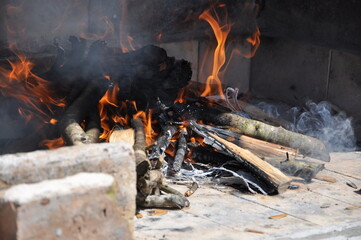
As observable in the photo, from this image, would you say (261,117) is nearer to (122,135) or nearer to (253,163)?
(253,163)

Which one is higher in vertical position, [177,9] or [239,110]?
[177,9]

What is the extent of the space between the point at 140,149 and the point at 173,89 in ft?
5.38

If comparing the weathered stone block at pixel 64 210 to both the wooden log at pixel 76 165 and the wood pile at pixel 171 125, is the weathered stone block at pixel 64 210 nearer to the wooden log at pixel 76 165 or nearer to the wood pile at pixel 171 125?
the wooden log at pixel 76 165

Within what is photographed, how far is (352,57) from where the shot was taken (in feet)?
29.7

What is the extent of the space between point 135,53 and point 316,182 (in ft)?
8.38

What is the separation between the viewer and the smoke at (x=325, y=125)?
8305mm

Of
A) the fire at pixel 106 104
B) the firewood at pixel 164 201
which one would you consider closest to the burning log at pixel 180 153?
the fire at pixel 106 104

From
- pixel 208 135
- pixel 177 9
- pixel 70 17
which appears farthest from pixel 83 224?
pixel 177 9

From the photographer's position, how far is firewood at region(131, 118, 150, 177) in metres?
5.36

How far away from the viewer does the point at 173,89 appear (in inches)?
287

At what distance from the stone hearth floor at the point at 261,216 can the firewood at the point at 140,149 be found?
0.37 m

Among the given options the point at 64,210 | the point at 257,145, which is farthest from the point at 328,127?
the point at 64,210

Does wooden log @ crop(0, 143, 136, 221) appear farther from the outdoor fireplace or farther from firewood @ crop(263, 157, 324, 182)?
firewood @ crop(263, 157, 324, 182)

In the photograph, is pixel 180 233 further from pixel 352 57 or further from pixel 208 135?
pixel 352 57
